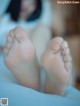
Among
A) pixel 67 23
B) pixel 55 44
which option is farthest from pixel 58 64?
pixel 67 23

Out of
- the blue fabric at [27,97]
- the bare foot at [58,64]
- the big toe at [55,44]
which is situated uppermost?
the big toe at [55,44]

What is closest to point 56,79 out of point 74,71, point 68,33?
point 74,71

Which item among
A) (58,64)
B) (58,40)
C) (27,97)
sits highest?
(58,40)

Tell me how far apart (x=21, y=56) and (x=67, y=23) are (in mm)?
268

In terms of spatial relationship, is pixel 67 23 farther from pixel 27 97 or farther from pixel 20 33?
pixel 27 97

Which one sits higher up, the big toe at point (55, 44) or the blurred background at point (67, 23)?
the blurred background at point (67, 23)

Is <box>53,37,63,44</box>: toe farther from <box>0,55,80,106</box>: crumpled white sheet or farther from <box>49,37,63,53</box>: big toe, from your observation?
<box>0,55,80,106</box>: crumpled white sheet

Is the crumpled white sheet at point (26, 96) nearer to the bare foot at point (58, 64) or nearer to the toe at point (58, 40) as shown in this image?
the bare foot at point (58, 64)

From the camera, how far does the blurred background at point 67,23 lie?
1032mm

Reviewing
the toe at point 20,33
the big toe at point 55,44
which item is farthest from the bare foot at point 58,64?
the toe at point 20,33

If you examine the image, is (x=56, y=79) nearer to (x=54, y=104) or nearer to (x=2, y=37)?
(x=54, y=104)

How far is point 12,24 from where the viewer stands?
1.03 meters

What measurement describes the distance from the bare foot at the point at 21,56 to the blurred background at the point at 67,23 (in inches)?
2.2

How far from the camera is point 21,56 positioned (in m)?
1.02
